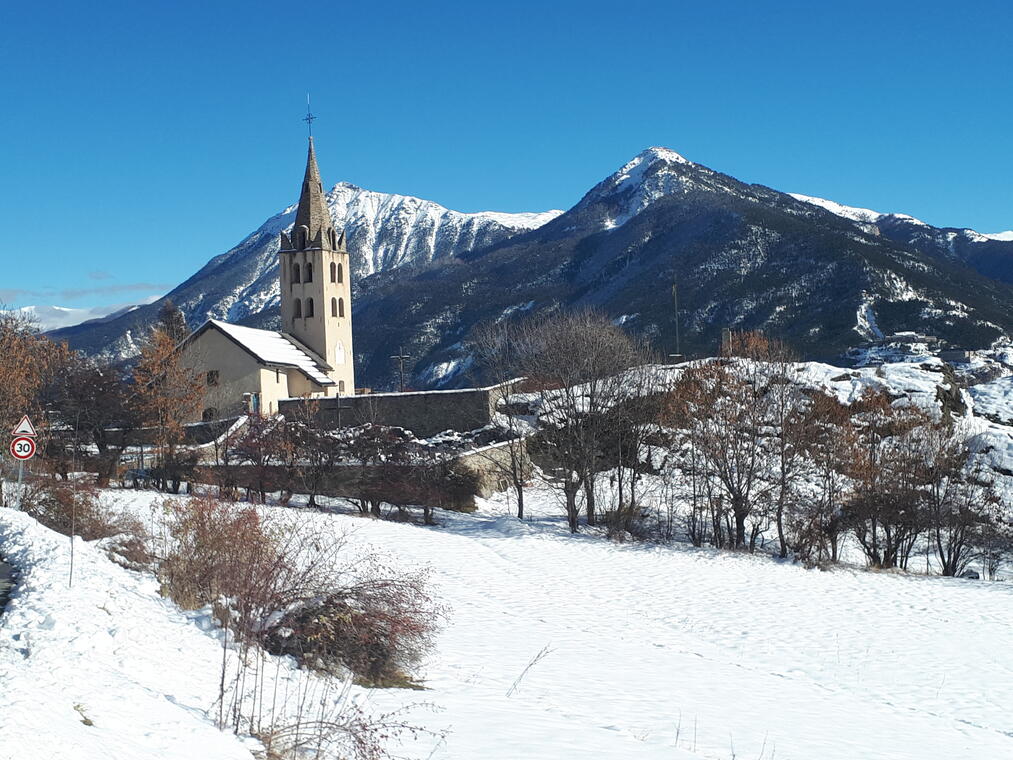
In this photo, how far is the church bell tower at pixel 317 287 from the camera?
2192 inches

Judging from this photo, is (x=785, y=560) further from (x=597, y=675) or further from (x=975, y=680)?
(x=597, y=675)

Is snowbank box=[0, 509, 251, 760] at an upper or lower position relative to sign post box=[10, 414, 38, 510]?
lower

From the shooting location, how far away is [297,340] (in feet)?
184

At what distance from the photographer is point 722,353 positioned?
33.6 meters

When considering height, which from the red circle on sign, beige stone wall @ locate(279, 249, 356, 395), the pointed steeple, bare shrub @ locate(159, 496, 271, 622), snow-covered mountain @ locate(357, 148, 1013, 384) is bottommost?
bare shrub @ locate(159, 496, 271, 622)

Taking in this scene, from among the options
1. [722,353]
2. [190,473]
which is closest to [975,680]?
[722,353]

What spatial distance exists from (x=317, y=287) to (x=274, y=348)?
6.93 m

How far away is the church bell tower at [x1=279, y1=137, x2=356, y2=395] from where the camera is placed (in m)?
55.7

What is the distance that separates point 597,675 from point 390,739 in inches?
188

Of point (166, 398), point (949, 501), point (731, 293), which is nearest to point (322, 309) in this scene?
point (166, 398)

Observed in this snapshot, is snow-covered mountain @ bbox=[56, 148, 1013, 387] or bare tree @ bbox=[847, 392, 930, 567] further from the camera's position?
snow-covered mountain @ bbox=[56, 148, 1013, 387]

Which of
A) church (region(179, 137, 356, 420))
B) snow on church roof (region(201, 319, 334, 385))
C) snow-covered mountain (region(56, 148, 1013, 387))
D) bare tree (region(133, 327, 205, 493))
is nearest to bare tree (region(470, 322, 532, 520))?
bare tree (region(133, 327, 205, 493))

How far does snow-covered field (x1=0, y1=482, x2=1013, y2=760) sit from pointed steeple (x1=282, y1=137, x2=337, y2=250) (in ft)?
127

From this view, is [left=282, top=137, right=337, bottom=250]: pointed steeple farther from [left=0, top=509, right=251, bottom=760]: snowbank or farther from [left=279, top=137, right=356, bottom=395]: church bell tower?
[left=0, top=509, right=251, bottom=760]: snowbank
